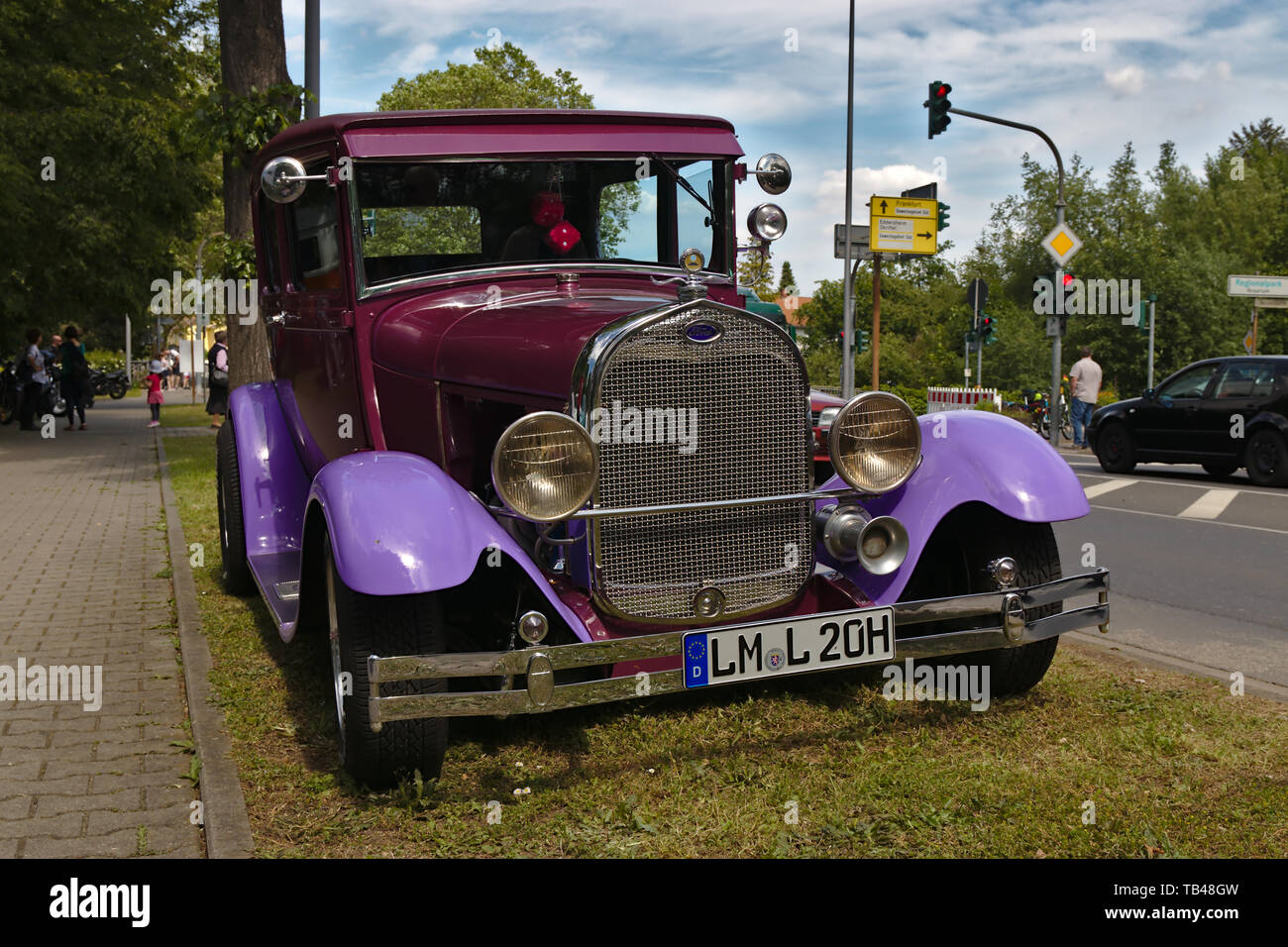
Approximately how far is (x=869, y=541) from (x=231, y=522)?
13.3ft

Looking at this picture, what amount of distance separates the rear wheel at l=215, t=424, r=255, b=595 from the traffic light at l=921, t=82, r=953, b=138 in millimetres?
16066

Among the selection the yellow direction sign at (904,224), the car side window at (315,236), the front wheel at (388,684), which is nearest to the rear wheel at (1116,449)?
the yellow direction sign at (904,224)

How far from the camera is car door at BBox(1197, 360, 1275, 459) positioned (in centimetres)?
1416

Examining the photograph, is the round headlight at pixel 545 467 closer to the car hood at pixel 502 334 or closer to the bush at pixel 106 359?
the car hood at pixel 502 334

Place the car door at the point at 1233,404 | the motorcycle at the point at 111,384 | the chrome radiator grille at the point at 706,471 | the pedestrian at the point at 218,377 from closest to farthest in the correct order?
the chrome radiator grille at the point at 706,471
the car door at the point at 1233,404
the pedestrian at the point at 218,377
the motorcycle at the point at 111,384

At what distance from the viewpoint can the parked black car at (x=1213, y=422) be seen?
1390cm

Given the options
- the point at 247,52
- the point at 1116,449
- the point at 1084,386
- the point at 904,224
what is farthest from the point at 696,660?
the point at 904,224

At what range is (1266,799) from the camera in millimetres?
3633

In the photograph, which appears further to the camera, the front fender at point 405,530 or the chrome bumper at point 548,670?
the front fender at point 405,530

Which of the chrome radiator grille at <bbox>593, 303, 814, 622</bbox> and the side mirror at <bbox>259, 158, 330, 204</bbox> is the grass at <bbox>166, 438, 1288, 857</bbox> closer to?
the chrome radiator grille at <bbox>593, 303, 814, 622</bbox>

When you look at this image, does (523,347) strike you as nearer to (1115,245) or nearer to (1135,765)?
(1135,765)

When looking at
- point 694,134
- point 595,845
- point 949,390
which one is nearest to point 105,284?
point 949,390

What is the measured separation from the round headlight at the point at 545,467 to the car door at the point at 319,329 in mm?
1347

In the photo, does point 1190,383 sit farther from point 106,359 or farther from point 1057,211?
point 106,359
